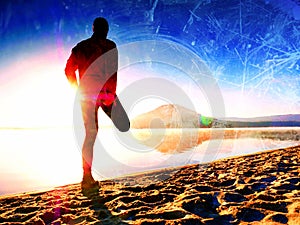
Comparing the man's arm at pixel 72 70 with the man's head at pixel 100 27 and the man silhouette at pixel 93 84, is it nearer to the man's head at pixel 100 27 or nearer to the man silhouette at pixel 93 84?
the man silhouette at pixel 93 84

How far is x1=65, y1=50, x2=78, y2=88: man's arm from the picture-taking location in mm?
3488

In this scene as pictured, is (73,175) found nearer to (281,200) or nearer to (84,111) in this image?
(84,111)

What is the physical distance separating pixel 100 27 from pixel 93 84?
3.33 feet

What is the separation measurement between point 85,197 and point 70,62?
6.83 feet

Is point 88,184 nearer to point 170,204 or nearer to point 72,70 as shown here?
point 170,204

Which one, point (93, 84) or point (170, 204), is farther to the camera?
point (93, 84)

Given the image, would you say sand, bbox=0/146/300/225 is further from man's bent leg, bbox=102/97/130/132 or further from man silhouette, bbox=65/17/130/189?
man's bent leg, bbox=102/97/130/132

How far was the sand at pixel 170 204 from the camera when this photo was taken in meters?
2.24

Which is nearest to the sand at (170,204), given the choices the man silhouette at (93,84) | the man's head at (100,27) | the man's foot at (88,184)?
the man's foot at (88,184)

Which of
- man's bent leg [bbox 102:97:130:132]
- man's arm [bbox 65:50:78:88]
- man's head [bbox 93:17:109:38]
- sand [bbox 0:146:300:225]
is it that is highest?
man's head [bbox 93:17:109:38]

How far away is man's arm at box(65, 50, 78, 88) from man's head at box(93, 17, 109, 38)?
0.59 meters

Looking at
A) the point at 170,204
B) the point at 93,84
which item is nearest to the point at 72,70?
the point at 93,84

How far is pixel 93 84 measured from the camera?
355 centimetres

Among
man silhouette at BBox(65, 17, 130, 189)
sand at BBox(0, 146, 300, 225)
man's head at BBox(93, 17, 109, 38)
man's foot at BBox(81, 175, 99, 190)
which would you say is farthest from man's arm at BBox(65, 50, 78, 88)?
sand at BBox(0, 146, 300, 225)
